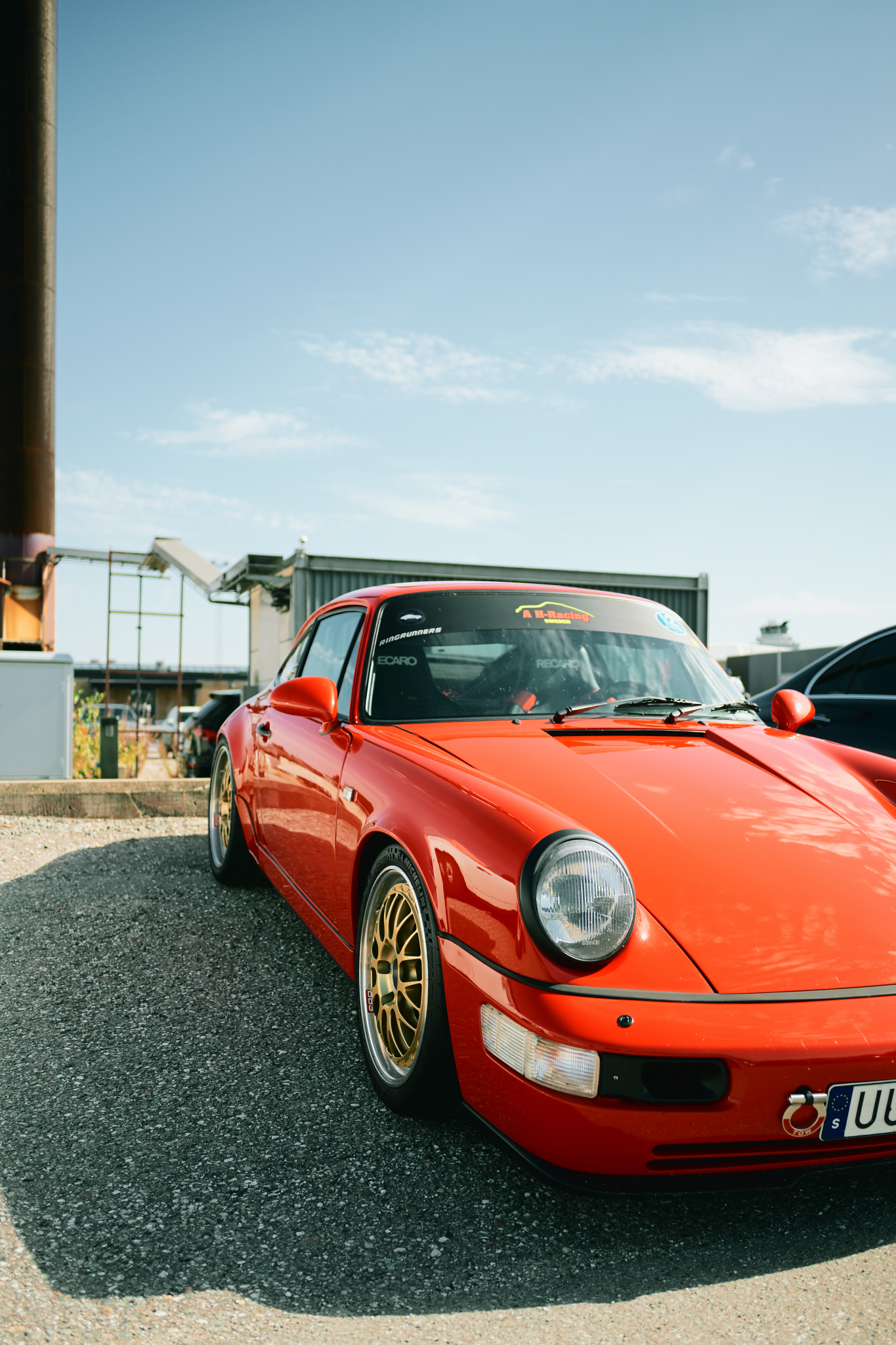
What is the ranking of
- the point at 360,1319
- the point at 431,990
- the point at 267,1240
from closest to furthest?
the point at 360,1319 → the point at 267,1240 → the point at 431,990

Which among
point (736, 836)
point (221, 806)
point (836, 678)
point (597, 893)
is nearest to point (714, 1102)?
point (597, 893)

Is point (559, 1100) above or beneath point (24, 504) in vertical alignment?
beneath

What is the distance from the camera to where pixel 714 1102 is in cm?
172

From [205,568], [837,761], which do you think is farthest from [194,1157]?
[205,568]

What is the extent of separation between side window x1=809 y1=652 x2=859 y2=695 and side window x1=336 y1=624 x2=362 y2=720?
3.04 meters

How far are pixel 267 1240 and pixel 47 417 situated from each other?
652 inches

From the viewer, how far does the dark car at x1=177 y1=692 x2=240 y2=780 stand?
1184 centimetres

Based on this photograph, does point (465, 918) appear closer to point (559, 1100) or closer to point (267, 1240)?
point (559, 1100)

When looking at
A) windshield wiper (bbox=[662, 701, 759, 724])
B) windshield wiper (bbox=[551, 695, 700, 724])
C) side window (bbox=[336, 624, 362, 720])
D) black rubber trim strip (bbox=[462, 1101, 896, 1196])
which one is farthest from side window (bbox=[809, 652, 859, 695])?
black rubber trim strip (bbox=[462, 1101, 896, 1196])

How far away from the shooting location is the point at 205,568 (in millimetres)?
19281

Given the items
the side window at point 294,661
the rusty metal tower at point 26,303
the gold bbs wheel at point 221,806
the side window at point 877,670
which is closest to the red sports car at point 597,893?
the side window at point 294,661

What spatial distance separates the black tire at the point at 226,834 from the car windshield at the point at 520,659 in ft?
5.86

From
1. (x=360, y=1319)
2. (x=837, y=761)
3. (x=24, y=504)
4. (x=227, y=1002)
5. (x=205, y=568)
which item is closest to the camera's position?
(x=360, y=1319)

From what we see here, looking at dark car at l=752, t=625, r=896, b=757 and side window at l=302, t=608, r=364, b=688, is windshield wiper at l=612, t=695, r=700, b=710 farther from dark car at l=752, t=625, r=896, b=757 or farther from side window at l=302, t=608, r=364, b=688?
dark car at l=752, t=625, r=896, b=757
